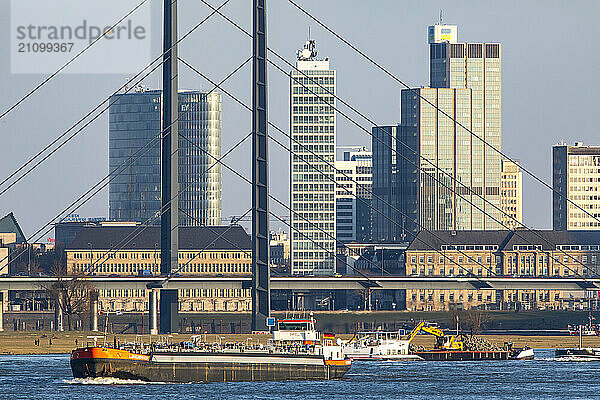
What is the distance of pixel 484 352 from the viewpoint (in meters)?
157

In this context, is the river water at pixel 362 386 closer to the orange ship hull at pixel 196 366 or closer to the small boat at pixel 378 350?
the orange ship hull at pixel 196 366

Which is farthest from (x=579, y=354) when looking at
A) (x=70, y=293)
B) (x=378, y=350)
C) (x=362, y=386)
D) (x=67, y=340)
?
(x=70, y=293)

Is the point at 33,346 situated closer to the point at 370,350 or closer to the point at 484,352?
the point at 370,350

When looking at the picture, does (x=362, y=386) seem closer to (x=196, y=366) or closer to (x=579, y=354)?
(x=196, y=366)

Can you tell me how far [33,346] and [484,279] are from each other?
48554 millimetres

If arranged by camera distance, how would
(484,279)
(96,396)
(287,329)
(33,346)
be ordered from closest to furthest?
(96,396) → (287,329) → (33,346) → (484,279)

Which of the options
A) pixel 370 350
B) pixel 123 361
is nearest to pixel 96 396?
pixel 123 361

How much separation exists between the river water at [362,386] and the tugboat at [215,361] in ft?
2.87

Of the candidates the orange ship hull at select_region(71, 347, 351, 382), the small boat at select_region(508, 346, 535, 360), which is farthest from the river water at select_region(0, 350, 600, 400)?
the small boat at select_region(508, 346, 535, 360)

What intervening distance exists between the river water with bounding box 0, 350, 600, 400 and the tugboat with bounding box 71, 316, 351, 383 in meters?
0.88

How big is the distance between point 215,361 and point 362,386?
1046 centimetres

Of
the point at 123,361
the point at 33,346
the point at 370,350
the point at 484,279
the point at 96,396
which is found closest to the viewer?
the point at 96,396

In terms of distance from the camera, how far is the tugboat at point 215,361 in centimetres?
10906

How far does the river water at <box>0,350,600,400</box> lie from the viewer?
10231cm
